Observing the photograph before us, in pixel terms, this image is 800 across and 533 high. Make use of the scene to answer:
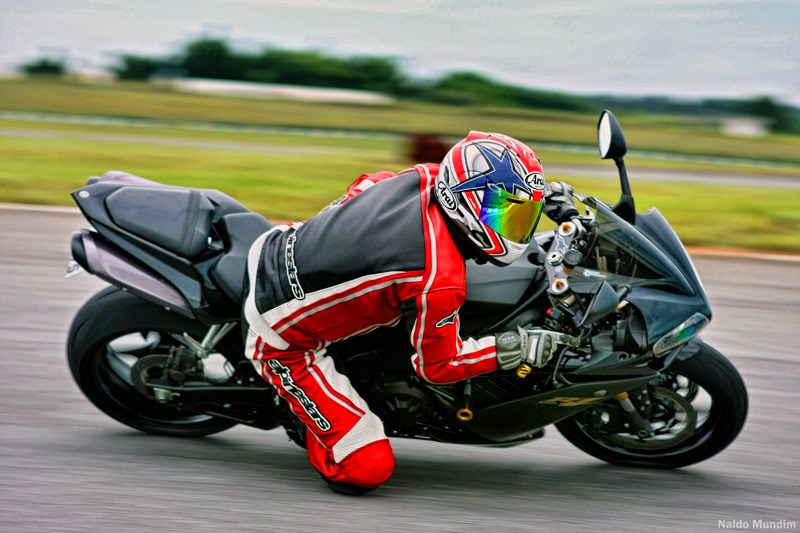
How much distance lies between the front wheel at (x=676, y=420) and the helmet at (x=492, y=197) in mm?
990

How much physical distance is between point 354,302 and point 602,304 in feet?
2.98

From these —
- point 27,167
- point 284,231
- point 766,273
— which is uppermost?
point 284,231

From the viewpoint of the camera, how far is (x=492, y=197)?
304 centimetres

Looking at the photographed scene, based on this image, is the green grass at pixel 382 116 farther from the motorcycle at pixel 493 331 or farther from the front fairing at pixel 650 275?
the front fairing at pixel 650 275

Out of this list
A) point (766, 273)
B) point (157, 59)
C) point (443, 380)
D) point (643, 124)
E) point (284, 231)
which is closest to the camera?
point (443, 380)

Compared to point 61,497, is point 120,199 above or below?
above

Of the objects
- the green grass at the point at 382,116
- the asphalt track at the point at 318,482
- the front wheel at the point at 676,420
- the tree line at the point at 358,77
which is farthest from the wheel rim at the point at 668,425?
the tree line at the point at 358,77

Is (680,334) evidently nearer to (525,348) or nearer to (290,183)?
(525,348)

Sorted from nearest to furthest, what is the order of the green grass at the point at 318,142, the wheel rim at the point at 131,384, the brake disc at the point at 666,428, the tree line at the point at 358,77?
the brake disc at the point at 666,428 < the wheel rim at the point at 131,384 < the green grass at the point at 318,142 < the tree line at the point at 358,77

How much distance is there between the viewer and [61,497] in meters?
3.43

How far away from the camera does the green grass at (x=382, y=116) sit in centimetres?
1912

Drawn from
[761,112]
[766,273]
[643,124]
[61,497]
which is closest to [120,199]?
[61,497]

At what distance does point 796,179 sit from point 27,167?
40.1ft

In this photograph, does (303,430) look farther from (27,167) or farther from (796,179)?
(796,179)
